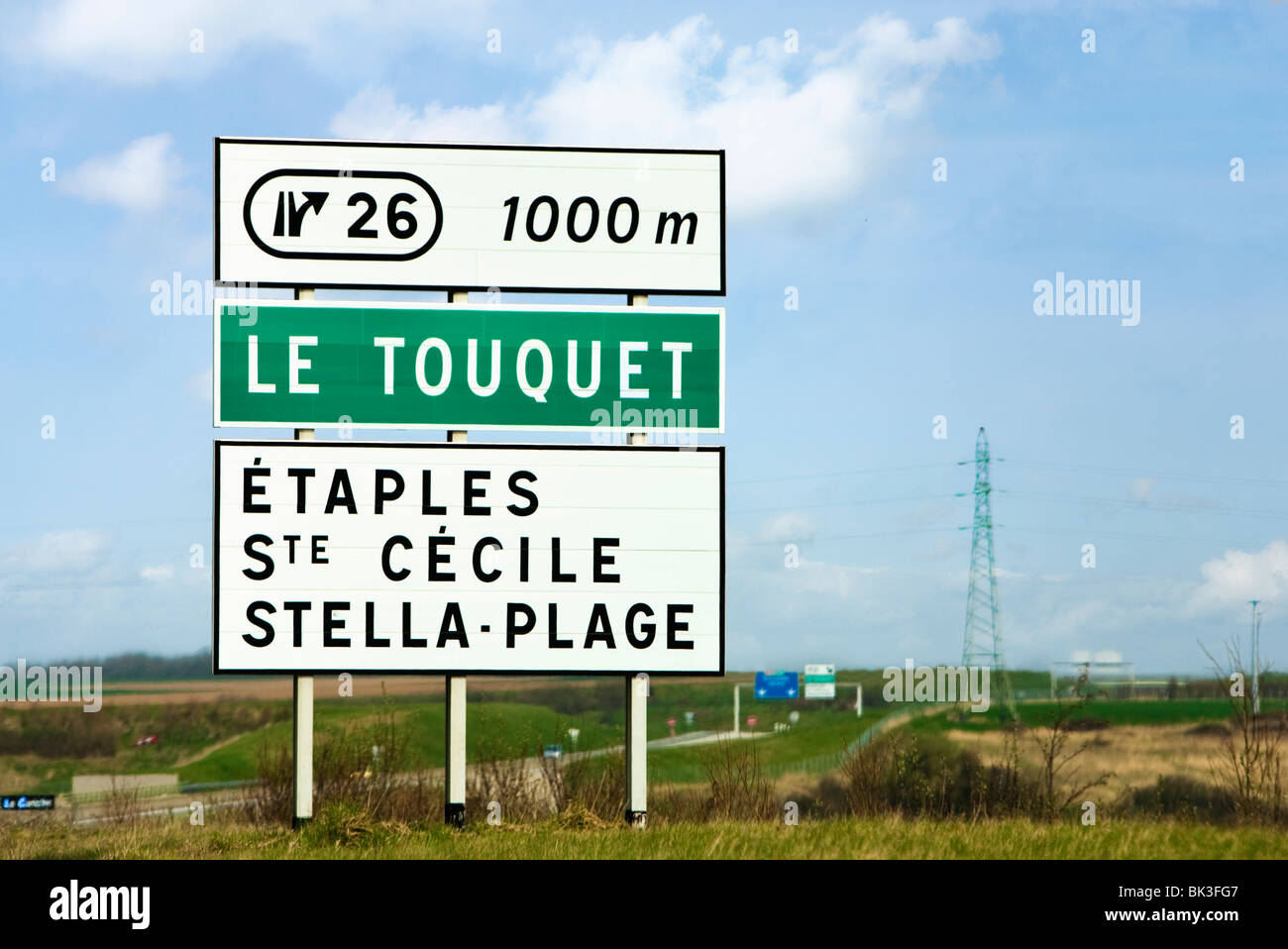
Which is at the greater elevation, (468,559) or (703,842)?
(468,559)

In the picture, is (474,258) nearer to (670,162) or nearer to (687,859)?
(670,162)

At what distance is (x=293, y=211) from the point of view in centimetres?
1314

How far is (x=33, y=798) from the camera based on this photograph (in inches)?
661

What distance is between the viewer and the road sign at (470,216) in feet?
43.1

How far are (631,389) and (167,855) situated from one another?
22.5ft

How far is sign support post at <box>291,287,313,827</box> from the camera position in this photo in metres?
12.9

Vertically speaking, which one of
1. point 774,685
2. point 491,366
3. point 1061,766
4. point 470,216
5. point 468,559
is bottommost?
point 1061,766

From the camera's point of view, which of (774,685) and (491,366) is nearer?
(491,366)

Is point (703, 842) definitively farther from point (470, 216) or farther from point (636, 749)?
point (470, 216)

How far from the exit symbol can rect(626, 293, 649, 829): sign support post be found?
3.69 m

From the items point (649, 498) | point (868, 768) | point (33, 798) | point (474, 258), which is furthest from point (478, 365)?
point (33, 798)

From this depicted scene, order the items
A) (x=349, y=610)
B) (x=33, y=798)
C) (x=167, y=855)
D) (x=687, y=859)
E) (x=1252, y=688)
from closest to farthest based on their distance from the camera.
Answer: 1. (x=687, y=859)
2. (x=167, y=855)
3. (x=349, y=610)
4. (x=1252, y=688)
5. (x=33, y=798)

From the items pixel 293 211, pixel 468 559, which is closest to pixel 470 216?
pixel 293 211

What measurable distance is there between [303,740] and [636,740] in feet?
12.1
